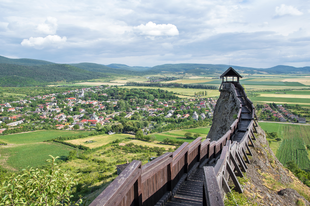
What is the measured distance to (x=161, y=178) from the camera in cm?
418

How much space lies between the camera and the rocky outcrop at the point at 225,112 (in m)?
15.2

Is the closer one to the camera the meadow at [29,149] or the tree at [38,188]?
the tree at [38,188]

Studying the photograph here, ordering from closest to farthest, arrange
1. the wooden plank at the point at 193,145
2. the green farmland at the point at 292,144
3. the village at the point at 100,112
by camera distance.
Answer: the wooden plank at the point at 193,145 → the green farmland at the point at 292,144 → the village at the point at 100,112

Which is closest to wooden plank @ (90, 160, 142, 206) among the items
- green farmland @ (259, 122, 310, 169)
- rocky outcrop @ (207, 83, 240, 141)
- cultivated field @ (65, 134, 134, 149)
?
rocky outcrop @ (207, 83, 240, 141)

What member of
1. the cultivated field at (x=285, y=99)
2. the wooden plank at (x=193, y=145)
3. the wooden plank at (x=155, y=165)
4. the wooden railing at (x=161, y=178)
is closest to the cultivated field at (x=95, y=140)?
the wooden plank at (x=193, y=145)

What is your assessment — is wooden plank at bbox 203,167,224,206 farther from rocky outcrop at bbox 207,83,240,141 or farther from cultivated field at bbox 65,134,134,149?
cultivated field at bbox 65,134,134,149

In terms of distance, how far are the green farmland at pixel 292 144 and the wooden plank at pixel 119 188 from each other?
39358mm

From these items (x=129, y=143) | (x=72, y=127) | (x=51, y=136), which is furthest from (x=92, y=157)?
(x=72, y=127)

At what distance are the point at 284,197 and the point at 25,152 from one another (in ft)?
227

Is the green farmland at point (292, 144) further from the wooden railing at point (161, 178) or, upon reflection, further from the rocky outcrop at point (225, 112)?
the wooden railing at point (161, 178)

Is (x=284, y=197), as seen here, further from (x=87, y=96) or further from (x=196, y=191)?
(x=87, y=96)

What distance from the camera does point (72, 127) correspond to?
283ft

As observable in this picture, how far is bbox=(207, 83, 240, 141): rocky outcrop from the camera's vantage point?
49.8 feet

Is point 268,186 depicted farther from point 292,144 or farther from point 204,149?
point 292,144
